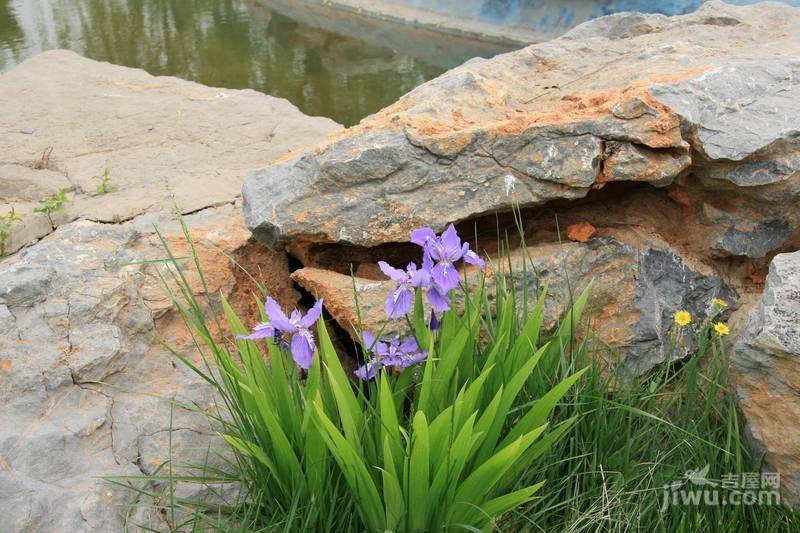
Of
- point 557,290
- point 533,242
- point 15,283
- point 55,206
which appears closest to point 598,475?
point 557,290

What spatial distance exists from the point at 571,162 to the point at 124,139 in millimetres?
2656

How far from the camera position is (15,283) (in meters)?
2.28

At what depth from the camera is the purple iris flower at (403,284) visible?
5.92 feet

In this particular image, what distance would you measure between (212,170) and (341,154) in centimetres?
145

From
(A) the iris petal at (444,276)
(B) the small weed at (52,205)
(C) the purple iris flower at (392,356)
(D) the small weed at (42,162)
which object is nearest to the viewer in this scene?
(A) the iris petal at (444,276)

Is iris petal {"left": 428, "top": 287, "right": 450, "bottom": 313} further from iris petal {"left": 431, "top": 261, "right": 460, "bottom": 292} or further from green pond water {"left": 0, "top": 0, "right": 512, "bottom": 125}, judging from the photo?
green pond water {"left": 0, "top": 0, "right": 512, "bottom": 125}

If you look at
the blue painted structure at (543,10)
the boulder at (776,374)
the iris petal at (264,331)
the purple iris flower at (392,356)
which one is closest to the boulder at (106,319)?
the iris petal at (264,331)

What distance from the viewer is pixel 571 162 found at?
2.31 metres

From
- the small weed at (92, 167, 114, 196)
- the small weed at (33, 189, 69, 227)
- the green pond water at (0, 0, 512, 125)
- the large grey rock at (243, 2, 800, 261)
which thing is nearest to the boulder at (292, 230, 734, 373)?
the large grey rock at (243, 2, 800, 261)

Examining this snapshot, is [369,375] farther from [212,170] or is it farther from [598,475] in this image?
[212,170]

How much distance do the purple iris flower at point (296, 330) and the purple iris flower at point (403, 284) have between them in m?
0.18

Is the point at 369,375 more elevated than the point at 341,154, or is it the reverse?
the point at 341,154

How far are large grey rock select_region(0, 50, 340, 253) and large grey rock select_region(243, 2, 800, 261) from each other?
0.88 meters

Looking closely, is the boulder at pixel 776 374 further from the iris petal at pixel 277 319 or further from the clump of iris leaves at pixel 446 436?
the iris petal at pixel 277 319
